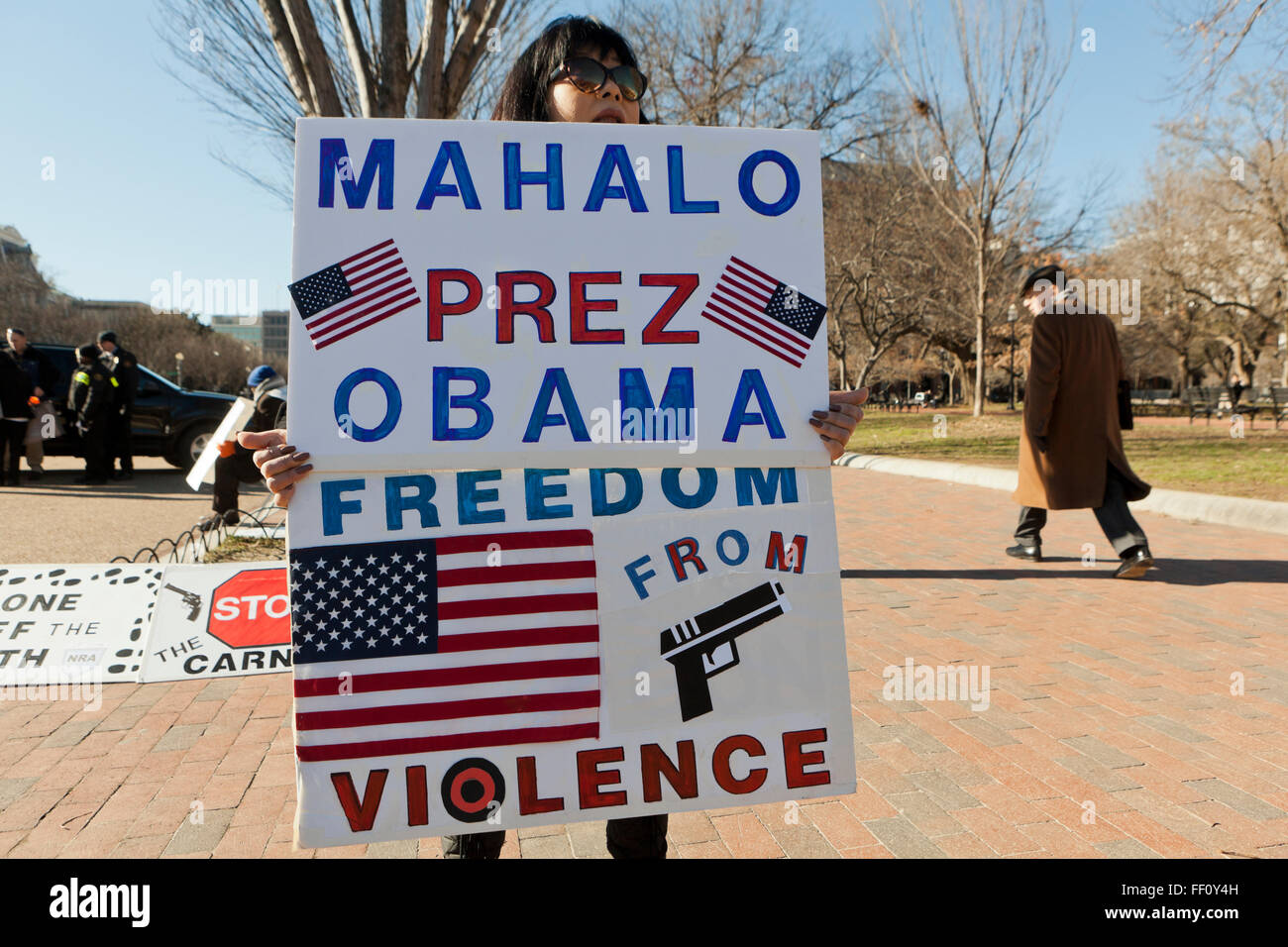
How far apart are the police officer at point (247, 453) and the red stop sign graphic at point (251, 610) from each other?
81.0 inches

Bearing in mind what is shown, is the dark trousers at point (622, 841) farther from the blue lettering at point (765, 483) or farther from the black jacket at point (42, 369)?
the black jacket at point (42, 369)

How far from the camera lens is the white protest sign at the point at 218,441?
20.2 ft

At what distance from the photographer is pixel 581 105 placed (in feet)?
6.71

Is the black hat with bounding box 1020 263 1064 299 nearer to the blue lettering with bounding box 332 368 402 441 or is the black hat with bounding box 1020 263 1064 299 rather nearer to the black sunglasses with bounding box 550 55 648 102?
the black sunglasses with bounding box 550 55 648 102

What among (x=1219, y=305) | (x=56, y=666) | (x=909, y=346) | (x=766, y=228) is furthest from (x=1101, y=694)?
(x=909, y=346)

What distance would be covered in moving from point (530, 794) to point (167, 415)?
13.4 m

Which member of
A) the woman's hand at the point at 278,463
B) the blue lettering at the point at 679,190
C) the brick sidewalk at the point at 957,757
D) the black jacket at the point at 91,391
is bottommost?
the brick sidewalk at the point at 957,757

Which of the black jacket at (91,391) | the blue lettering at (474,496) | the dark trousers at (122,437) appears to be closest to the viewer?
the blue lettering at (474,496)

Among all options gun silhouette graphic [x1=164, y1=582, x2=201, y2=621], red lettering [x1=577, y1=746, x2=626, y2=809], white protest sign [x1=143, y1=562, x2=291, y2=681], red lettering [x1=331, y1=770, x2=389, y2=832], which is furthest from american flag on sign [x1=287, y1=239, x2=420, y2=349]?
Answer: gun silhouette graphic [x1=164, y1=582, x2=201, y2=621]

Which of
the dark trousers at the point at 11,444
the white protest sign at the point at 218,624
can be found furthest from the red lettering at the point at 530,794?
the dark trousers at the point at 11,444

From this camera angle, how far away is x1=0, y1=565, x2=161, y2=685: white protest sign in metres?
4.06

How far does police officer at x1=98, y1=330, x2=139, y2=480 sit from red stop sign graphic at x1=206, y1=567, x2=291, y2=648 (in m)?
8.07

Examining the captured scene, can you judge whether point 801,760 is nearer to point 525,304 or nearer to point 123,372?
point 525,304
